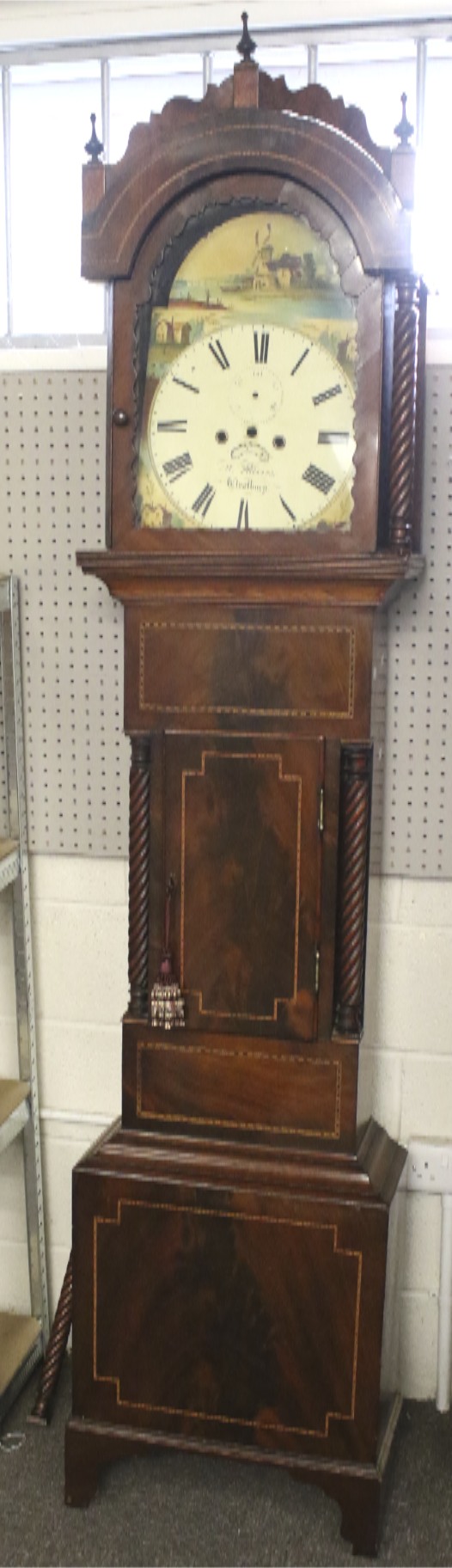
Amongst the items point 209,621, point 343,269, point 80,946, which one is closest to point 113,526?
point 209,621

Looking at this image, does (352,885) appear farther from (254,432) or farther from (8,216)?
(8,216)

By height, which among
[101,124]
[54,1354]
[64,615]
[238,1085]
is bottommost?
[54,1354]

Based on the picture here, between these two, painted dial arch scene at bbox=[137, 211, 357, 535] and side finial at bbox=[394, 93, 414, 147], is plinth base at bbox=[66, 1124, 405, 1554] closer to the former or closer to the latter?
painted dial arch scene at bbox=[137, 211, 357, 535]

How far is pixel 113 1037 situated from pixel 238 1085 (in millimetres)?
516

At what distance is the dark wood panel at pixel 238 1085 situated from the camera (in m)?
2.11

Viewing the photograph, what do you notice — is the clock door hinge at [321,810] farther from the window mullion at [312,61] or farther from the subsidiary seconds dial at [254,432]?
the window mullion at [312,61]

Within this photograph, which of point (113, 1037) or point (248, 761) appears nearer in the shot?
point (248, 761)

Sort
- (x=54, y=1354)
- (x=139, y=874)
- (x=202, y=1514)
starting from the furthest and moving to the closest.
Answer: (x=54, y=1354), (x=202, y=1514), (x=139, y=874)

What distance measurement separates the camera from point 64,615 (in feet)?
8.16

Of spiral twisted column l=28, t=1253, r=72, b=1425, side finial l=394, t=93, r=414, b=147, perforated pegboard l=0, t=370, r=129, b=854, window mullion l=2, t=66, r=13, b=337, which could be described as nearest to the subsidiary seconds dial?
side finial l=394, t=93, r=414, b=147

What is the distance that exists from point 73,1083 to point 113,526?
1111 mm

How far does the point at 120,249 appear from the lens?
1976 millimetres

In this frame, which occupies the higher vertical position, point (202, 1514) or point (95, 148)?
point (95, 148)

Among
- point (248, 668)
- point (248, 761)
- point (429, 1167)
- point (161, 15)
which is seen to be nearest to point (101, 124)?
point (161, 15)
